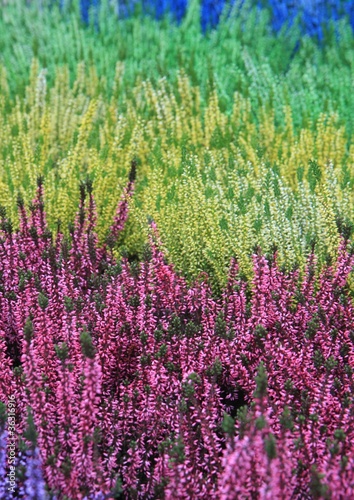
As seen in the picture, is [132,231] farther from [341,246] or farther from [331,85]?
[331,85]

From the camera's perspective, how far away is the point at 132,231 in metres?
3.60

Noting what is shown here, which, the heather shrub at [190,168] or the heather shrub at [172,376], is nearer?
the heather shrub at [172,376]

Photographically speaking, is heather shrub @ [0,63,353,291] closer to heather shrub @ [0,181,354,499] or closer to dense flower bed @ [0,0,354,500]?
dense flower bed @ [0,0,354,500]

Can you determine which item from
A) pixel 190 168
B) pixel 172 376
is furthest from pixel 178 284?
pixel 190 168

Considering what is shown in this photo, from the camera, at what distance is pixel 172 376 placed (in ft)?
7.83

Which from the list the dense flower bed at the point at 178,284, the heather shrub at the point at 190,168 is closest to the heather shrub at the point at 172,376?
the dense flower bed at the point at 178,284

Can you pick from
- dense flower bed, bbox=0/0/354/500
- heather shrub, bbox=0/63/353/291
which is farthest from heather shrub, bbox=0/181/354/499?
heather shrub, bbox=0/63/353/291

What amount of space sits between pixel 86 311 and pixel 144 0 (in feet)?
17.5

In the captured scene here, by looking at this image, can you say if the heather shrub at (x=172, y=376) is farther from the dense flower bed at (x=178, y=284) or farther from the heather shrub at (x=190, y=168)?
the heather shrub at (x=190, y=168)

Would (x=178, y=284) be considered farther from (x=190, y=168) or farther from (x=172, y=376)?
(x=190, y=168)

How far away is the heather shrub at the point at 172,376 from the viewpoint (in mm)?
1956

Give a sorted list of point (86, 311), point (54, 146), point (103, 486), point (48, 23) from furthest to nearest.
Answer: point (48, 23), point (54, 146), point (86, 311), point (103, 486)

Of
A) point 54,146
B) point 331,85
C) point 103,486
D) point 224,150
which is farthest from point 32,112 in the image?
point 103,486

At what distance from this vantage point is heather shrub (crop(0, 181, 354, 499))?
1.96 meters
